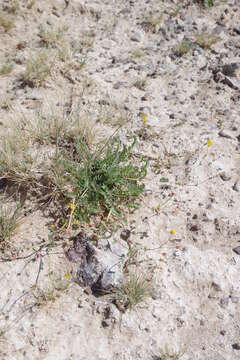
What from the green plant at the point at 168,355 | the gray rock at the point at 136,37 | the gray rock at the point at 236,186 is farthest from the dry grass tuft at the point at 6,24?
the green plant at the point at 168,355

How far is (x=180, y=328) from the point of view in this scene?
2.80 m

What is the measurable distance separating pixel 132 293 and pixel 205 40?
3300mm

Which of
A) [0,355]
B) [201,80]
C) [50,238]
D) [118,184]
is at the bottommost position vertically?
[0,355]

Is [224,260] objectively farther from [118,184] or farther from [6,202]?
[6,202]

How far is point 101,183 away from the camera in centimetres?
325

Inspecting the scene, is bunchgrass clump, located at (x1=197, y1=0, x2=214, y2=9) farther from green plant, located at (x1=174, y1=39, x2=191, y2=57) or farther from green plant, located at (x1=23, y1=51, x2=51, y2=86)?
green plant, located at (x1=23, y1=51, x2=51, y2=86)

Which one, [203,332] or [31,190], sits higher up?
[31,190]

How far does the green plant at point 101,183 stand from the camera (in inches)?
125

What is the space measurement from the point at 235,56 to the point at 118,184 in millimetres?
2525

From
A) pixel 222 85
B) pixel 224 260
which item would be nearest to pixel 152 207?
pixel 224 260

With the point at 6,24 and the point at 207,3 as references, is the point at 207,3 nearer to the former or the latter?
the point at 207,3

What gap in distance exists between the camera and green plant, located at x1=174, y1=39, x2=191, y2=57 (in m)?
4.76

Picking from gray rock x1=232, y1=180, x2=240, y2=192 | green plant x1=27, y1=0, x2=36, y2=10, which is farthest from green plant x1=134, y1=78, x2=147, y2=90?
green plant x1=27, y1=0, x2=36, y2=10

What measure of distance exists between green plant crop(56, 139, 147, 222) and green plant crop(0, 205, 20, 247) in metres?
0.43
